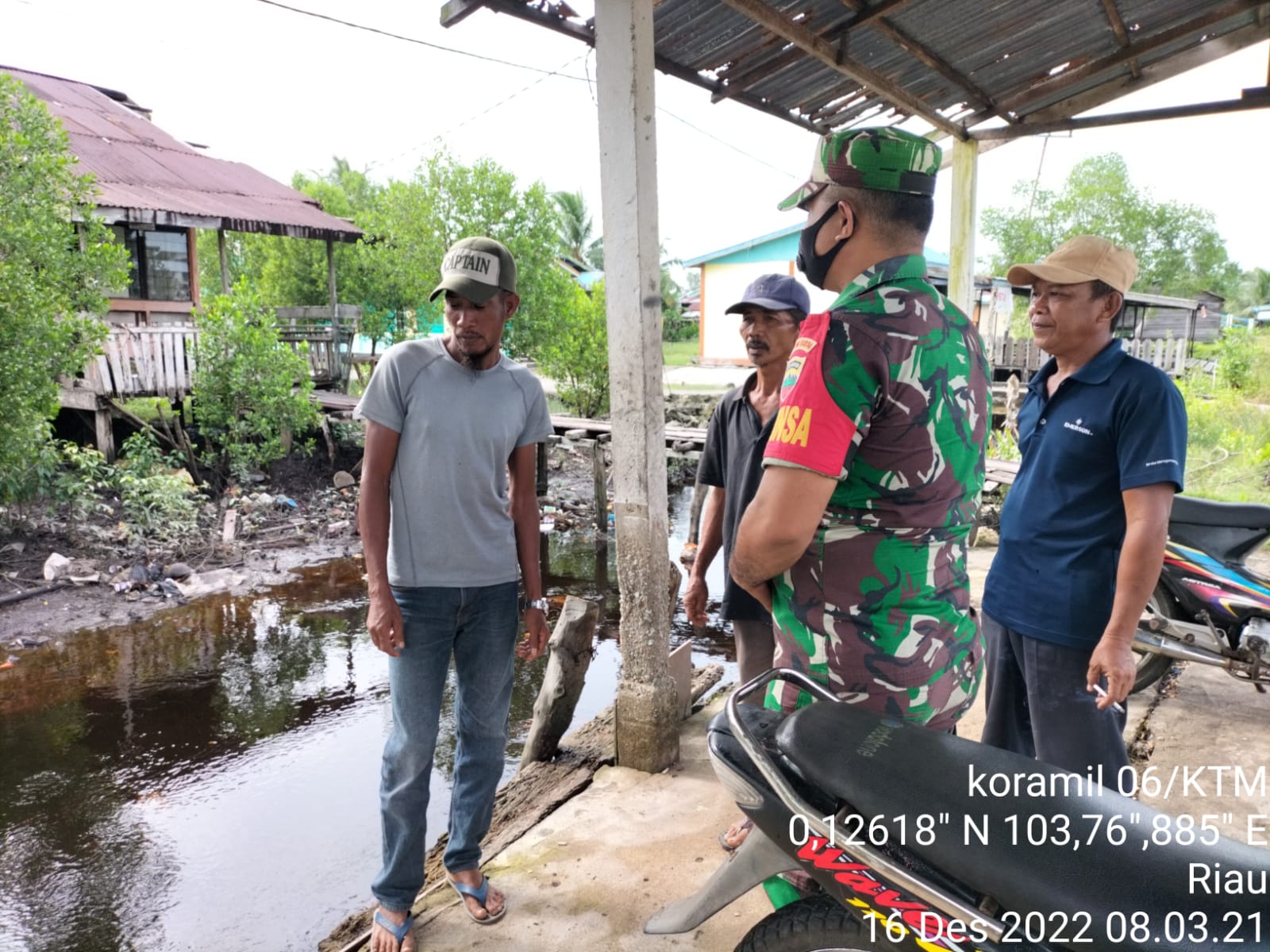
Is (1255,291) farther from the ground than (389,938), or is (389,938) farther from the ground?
(1255,291)

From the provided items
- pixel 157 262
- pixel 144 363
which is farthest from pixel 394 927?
pixel 157 262


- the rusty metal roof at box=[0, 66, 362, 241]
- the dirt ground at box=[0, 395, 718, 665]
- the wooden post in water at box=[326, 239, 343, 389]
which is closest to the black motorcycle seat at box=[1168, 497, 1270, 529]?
the dirt ground at box=[0, 395, 718, 665]

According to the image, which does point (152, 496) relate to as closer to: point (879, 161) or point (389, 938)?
point (389, 938)

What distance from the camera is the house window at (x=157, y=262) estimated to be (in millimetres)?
14406

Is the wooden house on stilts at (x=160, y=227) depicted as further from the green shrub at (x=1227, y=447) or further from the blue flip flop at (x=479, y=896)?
the green shrub at (x=1227, y=447)

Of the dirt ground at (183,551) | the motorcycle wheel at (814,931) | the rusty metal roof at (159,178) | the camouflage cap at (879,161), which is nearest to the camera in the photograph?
the motorcycle wheel at (814,931)

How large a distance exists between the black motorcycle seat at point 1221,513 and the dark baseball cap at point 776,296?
2055mm

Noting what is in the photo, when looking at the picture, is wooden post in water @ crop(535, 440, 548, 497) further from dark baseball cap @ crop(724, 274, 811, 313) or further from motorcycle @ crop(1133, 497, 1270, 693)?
Result: dark baseball cap @ crop(724, 274, 811, 313)

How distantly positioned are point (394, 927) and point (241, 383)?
417 inches

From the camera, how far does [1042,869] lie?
1209 mm

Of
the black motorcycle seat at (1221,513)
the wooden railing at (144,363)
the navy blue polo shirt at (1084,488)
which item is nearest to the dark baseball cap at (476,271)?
the navy blue polo shirt at (1084,488)

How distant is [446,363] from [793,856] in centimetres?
163

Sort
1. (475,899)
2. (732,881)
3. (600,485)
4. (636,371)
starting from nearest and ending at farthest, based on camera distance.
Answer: (732,881), (475,899), (636,371), (600,485)

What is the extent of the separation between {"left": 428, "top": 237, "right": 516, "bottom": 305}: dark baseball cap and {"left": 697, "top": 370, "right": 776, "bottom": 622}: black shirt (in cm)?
81
